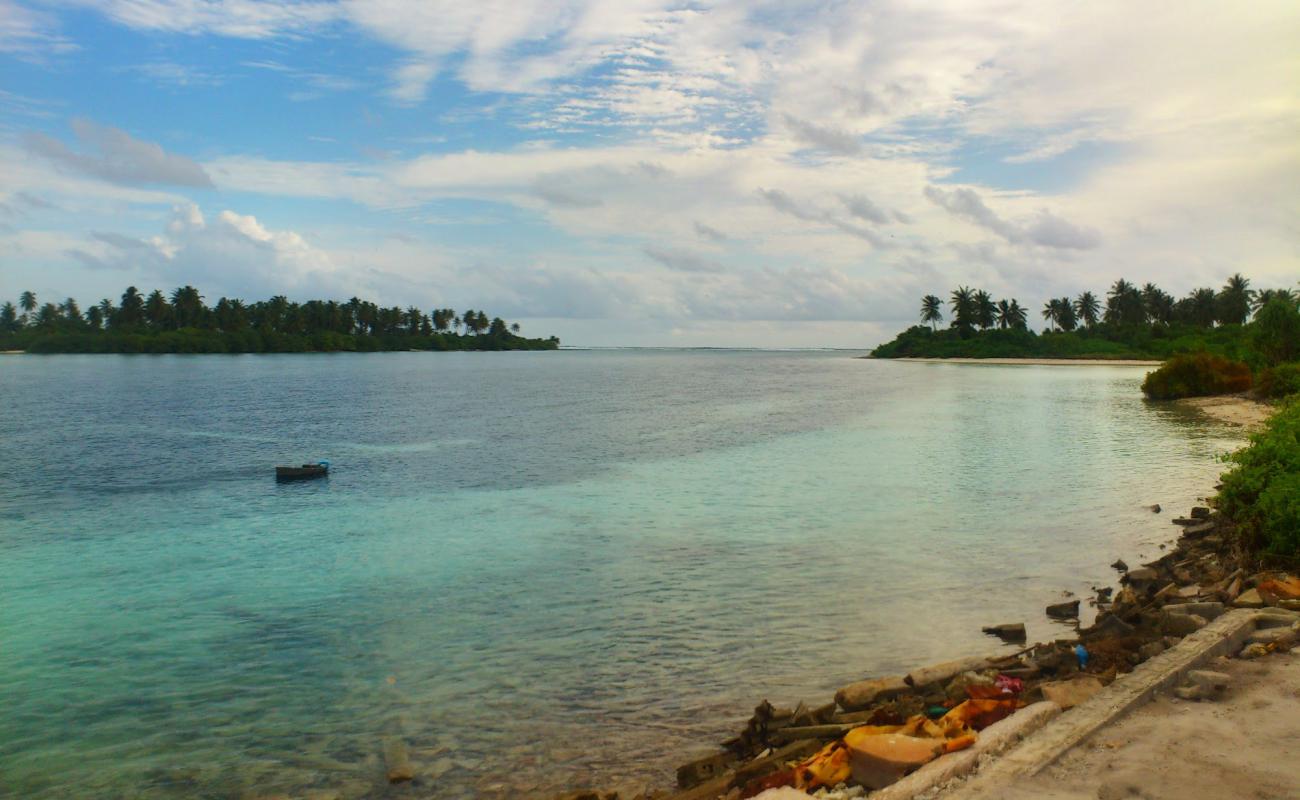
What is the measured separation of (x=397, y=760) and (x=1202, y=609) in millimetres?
11628

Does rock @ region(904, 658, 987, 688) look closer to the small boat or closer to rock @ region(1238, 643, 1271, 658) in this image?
rock @ region(1238, 643, 1271, 658)

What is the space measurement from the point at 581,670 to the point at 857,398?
8261 centimetres

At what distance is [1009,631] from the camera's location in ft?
53.7

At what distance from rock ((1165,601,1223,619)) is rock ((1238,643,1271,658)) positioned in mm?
1602

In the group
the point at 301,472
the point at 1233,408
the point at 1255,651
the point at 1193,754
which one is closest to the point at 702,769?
the point at 1193,754

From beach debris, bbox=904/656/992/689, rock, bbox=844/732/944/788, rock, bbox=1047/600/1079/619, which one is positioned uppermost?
rock, bbox=844/732/944/788

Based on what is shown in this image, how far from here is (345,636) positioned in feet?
58.2

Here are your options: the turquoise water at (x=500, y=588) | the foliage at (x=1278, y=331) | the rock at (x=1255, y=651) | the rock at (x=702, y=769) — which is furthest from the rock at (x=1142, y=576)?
the foliage at (x=1278, y=331)

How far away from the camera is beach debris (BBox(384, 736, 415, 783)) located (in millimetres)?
11664

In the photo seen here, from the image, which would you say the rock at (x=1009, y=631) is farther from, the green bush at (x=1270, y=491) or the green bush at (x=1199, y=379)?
the green bush at (x=1199, y=379)

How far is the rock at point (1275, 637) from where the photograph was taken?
10883mm

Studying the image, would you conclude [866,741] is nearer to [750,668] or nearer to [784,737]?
[784,737]

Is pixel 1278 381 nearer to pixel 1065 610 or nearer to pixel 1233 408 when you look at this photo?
pixel 1233 408

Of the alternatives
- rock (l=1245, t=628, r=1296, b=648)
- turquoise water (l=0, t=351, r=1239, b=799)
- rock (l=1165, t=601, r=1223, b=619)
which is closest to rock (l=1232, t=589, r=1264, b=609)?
rock (l=1165, t=601, r=1223, b=619)
